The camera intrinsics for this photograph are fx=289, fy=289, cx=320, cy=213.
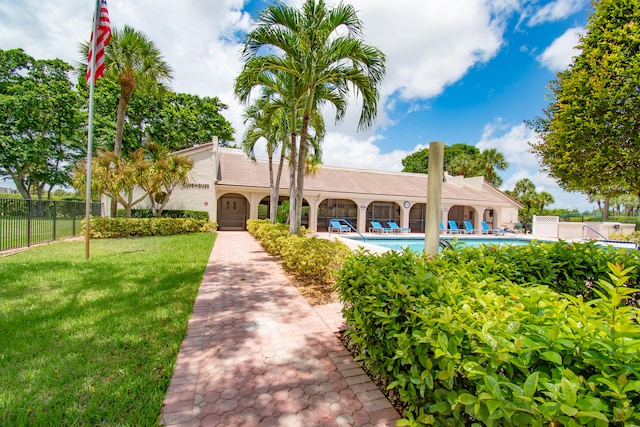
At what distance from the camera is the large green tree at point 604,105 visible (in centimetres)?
610

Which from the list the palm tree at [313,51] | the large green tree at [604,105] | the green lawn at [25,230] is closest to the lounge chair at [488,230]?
the large green tree at [604,105]

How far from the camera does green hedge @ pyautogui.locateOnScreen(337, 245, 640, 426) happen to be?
127 centimetres

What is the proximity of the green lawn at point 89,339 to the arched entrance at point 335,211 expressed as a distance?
17850mm

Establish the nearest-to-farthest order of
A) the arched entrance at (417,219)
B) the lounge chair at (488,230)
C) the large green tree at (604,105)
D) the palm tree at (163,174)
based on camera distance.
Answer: the large green tree at (604,105) < the palm tree at (163,174) < the lounge chair at (488,230) < the arched entrance at (417,219)

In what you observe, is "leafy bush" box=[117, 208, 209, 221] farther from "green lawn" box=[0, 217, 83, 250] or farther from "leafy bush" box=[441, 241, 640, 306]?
"leafy bush" box=[441, 241, 640, 306]

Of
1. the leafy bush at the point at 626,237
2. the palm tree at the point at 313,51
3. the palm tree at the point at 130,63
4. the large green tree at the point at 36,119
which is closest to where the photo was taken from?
the palm tree at the point at 313,51

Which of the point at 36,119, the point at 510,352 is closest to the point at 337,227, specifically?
the point at 510,352

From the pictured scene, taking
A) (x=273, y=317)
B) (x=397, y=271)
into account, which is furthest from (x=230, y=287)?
(x=397, y=271)

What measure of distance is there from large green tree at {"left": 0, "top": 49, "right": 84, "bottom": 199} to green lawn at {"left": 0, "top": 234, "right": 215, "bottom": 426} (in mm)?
26172

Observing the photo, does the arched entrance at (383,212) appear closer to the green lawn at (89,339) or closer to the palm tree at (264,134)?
the palm tree at (264,134)

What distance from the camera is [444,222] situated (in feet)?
89.8

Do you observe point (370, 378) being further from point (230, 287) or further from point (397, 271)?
point (230, 287)

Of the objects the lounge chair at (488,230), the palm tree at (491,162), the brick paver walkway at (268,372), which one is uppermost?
the palm tree at (491,162)

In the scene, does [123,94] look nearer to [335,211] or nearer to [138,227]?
[138,227]
